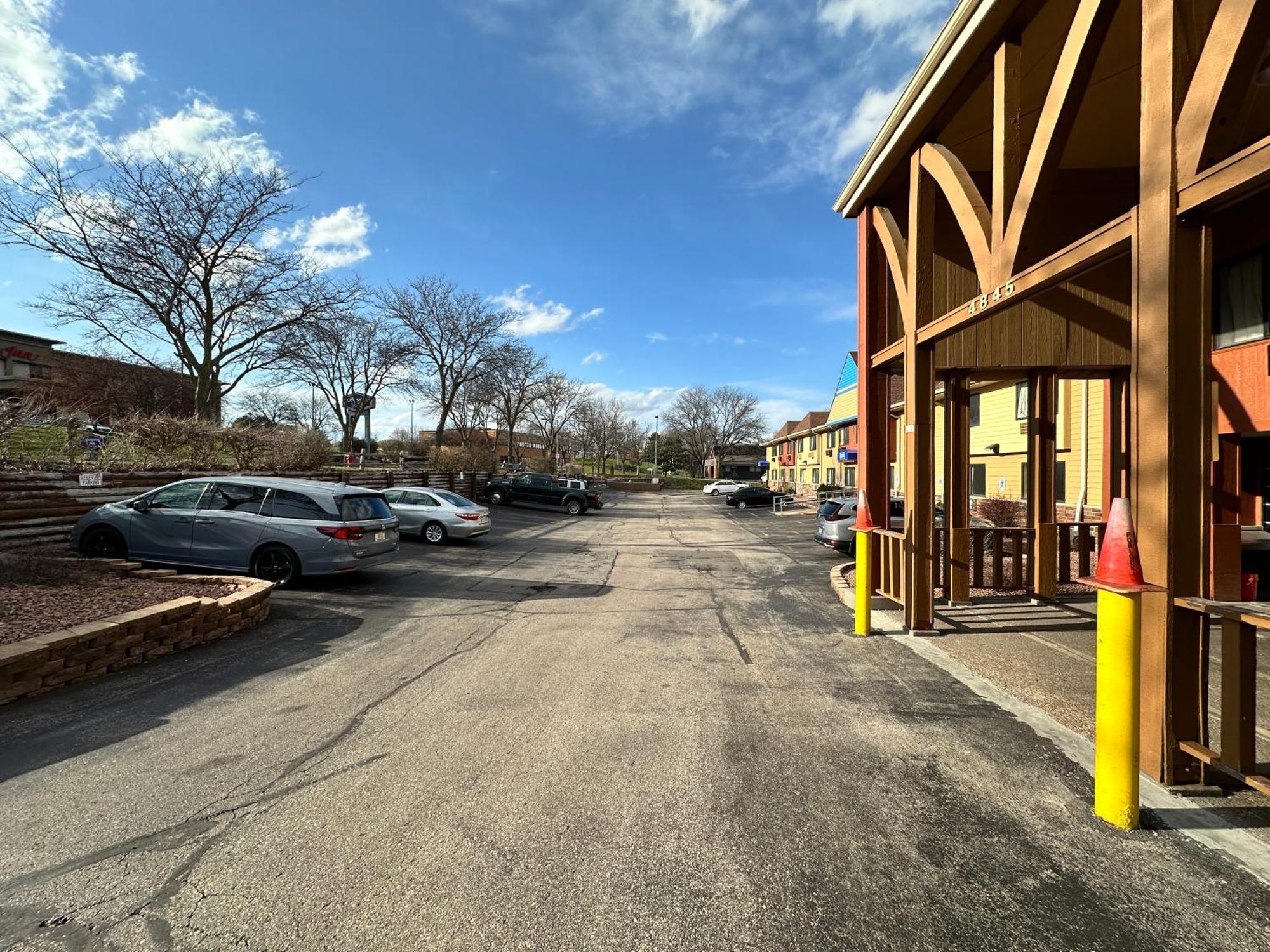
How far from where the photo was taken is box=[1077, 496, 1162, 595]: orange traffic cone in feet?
9.04

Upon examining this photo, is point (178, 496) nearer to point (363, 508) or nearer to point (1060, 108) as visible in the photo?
point (363, 508)

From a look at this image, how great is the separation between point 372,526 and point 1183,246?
9.19 m

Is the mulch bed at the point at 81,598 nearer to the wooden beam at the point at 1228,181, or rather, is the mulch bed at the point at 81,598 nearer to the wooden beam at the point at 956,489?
the wooden beam at the point at 1228,181

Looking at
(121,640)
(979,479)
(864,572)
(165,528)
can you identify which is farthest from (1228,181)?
(979,479)

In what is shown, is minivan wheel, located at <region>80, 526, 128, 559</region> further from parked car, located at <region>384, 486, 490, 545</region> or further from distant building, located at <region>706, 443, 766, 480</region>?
distant building, located at <region>706, 443, 766, 480</region>

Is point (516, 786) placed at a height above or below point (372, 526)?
below

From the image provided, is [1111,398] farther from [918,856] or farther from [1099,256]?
[918,856]

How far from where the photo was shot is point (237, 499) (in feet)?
27.6

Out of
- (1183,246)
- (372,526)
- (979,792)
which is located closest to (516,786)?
(979,792)

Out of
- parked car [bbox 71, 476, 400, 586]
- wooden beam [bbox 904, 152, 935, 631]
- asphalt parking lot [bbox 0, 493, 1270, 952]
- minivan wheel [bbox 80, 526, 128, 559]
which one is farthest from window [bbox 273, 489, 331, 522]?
wooden beam [bbox 904, 152, 935, 631]

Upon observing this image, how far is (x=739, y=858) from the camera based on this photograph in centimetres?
253

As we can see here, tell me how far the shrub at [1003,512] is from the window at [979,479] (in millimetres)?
3892

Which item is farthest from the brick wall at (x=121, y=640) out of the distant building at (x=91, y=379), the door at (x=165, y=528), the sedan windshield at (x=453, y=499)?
the distant building at (x=91, y=379)

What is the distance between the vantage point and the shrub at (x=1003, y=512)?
15.6 metres
